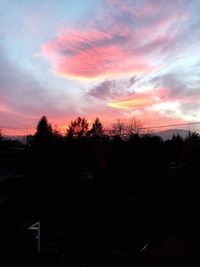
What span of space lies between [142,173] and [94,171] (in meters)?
6.70

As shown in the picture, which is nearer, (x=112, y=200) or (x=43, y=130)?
(x=112, y=200)

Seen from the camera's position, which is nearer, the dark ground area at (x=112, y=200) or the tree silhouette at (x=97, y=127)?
the dark ground area at (x=112, y=200)

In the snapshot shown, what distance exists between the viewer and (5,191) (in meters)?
31.3

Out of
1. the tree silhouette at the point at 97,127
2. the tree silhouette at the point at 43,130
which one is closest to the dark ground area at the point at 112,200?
the tree silhouette at the point at 43,130

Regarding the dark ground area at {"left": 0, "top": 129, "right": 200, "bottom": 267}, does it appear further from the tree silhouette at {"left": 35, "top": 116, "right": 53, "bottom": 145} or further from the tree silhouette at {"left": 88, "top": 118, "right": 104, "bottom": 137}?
the tree silhouette at {"left": 88, "top": 118, "right": 104, "bottom": 137}

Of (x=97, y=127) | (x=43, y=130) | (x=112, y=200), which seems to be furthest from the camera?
(x=97, y=127)

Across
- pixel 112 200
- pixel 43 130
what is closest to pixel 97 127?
pixel 43 130

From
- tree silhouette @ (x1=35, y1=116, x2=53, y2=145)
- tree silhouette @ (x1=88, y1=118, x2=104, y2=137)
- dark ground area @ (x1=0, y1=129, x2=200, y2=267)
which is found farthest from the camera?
tree silhouette @ (x1=88, y1=118, x2=104, y2=137)

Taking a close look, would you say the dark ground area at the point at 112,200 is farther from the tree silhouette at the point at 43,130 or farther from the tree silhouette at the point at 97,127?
the tree silhouette at the point at 97,127

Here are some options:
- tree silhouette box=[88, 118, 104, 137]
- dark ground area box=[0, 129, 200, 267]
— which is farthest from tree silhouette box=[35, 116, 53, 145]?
tree silhouette box=[88, 118, 104, 137]

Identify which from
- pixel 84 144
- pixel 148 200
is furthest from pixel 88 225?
pixel 84 144

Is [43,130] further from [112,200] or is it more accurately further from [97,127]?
[97,127]

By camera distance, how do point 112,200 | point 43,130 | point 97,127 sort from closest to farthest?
point 112,200
point 43,130
point 97,127

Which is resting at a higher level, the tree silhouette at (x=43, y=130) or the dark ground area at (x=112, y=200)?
the tree silhouette at (x=43, y=130)
